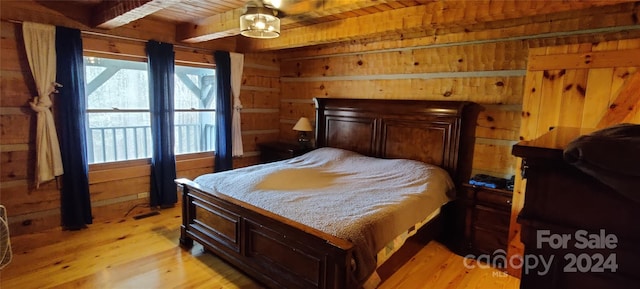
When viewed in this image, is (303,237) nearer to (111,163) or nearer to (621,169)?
(621,169)

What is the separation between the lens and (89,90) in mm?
3463

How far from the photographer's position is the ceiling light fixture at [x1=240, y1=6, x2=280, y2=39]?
2.31m

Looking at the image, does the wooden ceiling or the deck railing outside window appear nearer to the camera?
the wooden ceiling

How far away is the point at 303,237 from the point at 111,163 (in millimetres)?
2805

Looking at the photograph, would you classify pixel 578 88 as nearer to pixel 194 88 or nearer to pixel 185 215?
pixel 185 215

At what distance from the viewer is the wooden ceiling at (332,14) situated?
7.38 ft

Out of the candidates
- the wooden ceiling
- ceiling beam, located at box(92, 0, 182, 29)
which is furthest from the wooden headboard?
ceiling beam, located at box(92, 0, 182, 29)

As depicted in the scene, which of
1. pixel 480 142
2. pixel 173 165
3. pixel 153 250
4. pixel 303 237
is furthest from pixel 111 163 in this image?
pixel 480 142

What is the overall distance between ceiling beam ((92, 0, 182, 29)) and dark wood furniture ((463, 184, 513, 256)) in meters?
2.94

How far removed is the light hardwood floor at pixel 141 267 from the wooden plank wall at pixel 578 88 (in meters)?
0.55

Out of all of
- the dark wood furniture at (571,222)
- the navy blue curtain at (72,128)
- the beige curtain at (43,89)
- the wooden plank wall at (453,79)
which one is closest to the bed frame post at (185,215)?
the navy blue curtain at (72,128)

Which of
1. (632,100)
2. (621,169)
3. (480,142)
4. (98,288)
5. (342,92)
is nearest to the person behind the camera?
(621,169)

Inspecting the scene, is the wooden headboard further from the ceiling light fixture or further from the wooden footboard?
the wooden footboard

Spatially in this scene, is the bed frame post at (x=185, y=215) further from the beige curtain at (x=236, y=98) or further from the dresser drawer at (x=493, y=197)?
the dresser drawer at (x=493, y=197)
